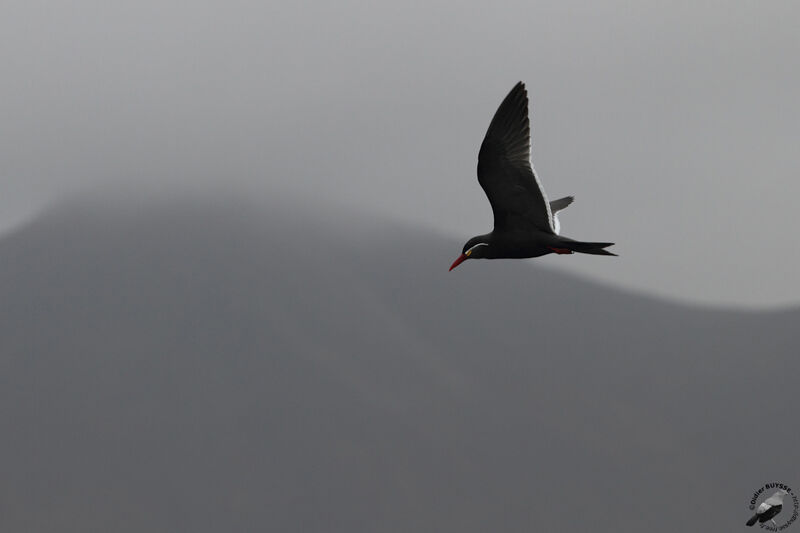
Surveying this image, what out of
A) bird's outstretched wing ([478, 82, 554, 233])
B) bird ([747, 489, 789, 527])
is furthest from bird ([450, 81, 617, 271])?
bird ([747, 489, 789, 527])

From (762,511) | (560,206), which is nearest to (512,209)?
(560,206)

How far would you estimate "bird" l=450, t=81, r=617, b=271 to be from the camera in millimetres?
20688

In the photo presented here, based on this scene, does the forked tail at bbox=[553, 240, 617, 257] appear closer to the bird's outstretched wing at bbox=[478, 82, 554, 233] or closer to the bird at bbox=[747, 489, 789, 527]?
the bird's outstretched wing at bbox=[478, 82, 554, 233]

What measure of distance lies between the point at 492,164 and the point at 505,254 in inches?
72.0

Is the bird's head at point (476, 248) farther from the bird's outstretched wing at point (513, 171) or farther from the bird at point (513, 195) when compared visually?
the bird's outstretched wing at point (513, 171)

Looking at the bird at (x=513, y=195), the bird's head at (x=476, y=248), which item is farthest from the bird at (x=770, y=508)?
the bird's head at (x=476, y=248)

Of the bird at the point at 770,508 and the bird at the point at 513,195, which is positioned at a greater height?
the bird at the point at 513,195

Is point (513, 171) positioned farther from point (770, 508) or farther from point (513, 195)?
point (770, 508)

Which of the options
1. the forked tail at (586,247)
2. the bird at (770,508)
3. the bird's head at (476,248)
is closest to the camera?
the forked tail at (586,247)

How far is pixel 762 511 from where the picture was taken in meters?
31.0

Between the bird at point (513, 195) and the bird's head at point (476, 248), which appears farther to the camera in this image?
the bird's head at point (476, 248)

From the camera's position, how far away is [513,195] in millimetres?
21156

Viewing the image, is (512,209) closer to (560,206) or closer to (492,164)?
(492,164)

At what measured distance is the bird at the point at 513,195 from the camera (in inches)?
814
